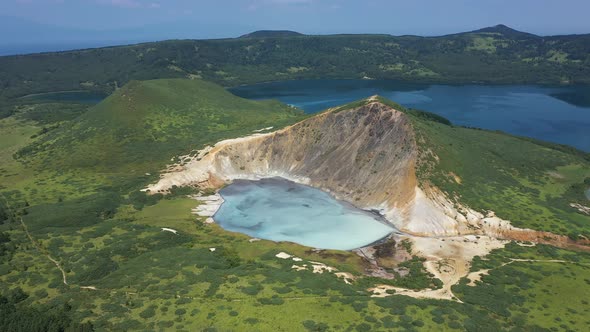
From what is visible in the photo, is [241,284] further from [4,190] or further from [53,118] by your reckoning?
[53,118]

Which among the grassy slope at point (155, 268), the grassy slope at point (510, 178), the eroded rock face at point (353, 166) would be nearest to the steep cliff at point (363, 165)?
the eroded rock face at point (353, 166)

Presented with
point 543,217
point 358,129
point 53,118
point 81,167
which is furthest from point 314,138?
point 53,118

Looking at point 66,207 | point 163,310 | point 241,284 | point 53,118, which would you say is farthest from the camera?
point 53,118

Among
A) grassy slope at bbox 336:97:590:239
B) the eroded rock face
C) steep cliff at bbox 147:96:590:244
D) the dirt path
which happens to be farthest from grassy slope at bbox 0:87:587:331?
grassy slope at bbox 336:97:590:239

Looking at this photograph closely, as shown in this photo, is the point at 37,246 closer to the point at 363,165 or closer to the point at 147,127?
the point at 363,165

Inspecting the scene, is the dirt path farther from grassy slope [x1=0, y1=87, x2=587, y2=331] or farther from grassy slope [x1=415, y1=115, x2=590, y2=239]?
grassy slope [x1=415, y1=115, x2=590, y2=239]
